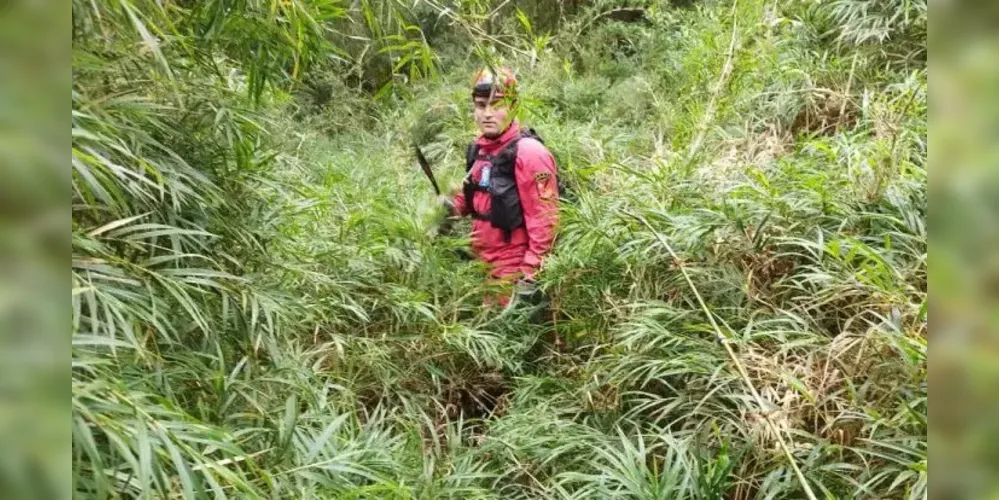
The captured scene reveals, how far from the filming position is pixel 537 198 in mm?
2730

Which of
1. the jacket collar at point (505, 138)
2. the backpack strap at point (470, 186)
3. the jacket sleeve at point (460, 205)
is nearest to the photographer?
the jacket collar at point (505, 138)

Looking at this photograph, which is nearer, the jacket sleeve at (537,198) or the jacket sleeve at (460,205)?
the jacket sleeve at (537,198)

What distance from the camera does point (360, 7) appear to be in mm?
1622

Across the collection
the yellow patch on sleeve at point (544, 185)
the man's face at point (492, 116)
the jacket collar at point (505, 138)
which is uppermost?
the man's face at point (492, 116)

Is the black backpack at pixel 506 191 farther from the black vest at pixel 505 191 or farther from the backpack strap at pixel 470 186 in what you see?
the backpack strap at pixel 470 186

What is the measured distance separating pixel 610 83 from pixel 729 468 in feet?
16.3

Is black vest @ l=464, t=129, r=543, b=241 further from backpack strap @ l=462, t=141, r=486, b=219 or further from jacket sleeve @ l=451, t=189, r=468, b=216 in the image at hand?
jacket sleeve @ l=451, t=189, r=468, b=216

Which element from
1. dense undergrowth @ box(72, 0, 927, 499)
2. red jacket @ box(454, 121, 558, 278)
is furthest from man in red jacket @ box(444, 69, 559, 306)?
dense undergrowth @ box(72, 0, 927, 499)

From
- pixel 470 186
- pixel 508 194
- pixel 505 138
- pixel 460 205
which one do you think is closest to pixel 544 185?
pixel 508 194

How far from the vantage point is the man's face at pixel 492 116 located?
271 centimetres

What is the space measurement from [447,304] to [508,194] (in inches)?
22.8

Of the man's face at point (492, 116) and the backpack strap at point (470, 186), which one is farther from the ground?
the man's face at point (492, 116)

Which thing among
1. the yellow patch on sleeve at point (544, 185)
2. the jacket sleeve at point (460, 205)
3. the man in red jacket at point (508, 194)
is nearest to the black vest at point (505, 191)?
the man in red jacket at point (508, 194)
